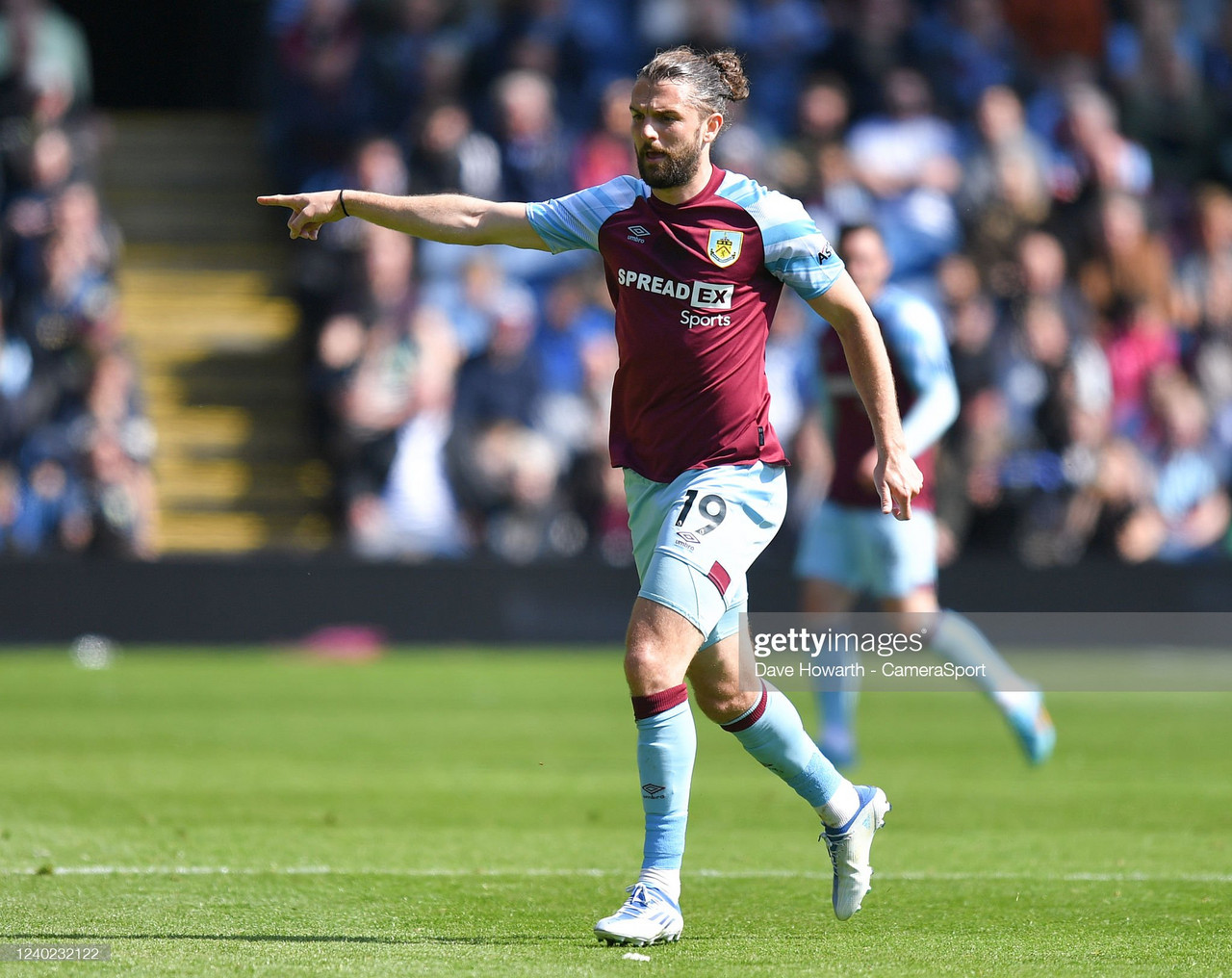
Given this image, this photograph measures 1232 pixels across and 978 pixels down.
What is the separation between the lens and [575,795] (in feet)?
28.9

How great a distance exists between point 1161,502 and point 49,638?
9.58m

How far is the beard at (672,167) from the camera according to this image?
5535 millimetres

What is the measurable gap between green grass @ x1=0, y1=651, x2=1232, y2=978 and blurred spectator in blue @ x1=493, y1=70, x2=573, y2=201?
563cm

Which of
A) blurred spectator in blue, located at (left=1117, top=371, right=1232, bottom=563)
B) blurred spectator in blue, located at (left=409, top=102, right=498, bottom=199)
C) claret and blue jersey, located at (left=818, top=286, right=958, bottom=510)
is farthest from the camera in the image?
blurred spectator in blue, located at (left=409, top=102, right=498, bottom=199)

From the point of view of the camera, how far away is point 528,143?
17.0 metres

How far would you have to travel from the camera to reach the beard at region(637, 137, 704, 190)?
5.54m

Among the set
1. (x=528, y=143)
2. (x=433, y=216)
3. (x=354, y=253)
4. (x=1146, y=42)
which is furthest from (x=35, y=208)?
(x=433, y=216)

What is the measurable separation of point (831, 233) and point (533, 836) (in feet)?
31.9

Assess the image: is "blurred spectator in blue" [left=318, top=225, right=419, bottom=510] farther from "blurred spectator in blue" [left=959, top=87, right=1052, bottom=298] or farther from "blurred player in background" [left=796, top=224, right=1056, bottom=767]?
"blurred player in background" [left=796, top=224, right=1056, bottom=767]

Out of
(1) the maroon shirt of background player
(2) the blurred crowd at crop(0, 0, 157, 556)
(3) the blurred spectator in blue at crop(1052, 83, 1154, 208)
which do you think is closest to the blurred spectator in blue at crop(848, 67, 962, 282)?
(3) the blurred spectator in blue at crop(1052, 83, 1154, 208)

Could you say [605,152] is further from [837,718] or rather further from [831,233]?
[837,718]

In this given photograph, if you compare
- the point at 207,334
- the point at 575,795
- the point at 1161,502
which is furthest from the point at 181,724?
the point at 1161,502

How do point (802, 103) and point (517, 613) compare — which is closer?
point (517, 613)

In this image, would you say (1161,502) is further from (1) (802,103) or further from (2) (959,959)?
(2) (959,959)
